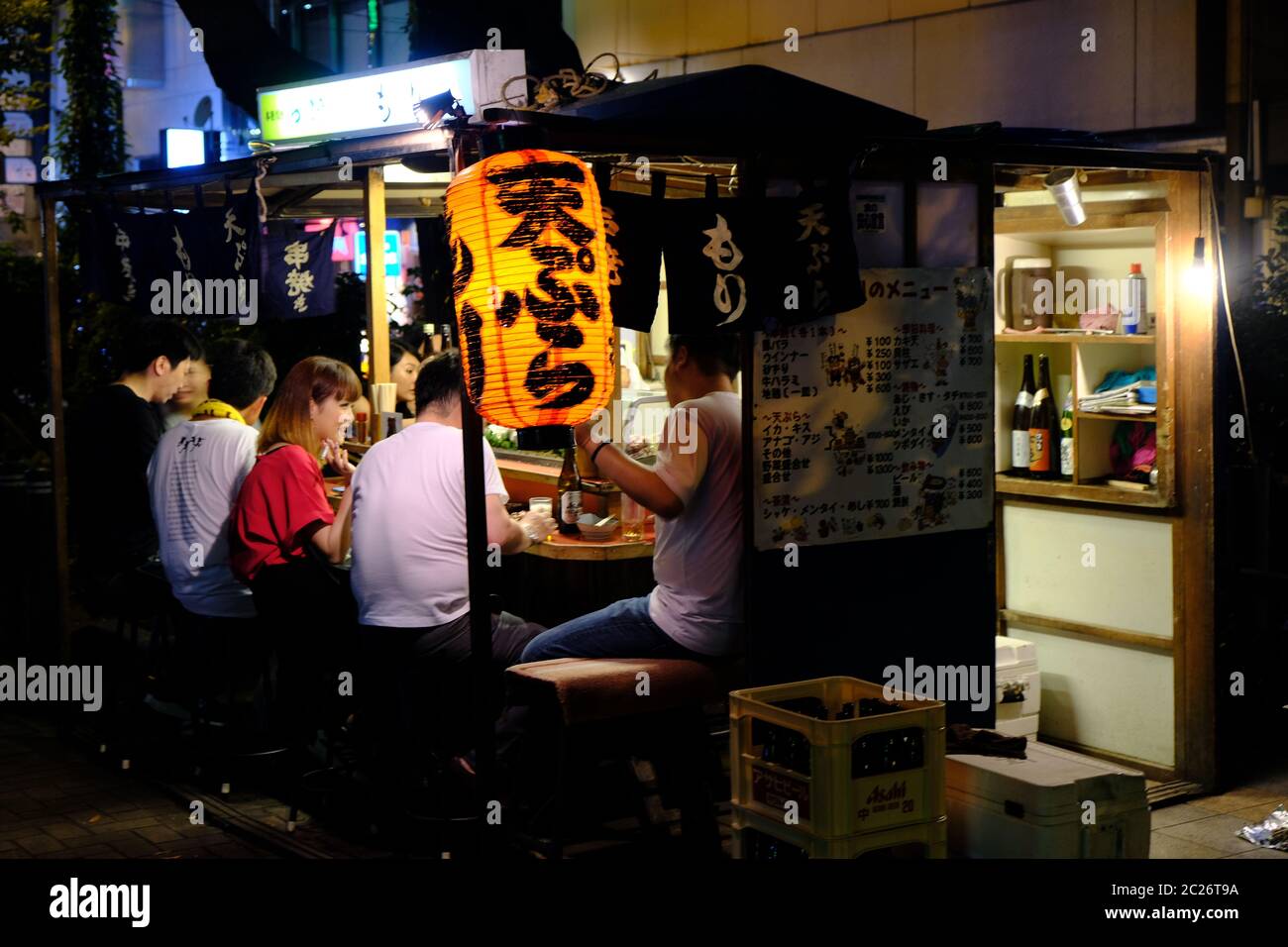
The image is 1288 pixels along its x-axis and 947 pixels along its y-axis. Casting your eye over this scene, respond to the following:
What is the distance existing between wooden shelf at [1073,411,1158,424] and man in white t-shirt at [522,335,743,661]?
2755 millimetres

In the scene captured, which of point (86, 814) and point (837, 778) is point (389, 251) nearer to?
point (86, 814)

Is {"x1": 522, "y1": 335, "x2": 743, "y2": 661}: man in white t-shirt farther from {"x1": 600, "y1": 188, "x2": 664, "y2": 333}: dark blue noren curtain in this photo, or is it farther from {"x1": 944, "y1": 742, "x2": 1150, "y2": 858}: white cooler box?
{"x1": 944, "y1": 742, "x2": 1150, "y2": 858}: white cooler box

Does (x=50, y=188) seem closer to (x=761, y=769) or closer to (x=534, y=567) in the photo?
(x=534, y=567)

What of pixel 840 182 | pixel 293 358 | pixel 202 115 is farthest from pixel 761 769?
pixel 202 115

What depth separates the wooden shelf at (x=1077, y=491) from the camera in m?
8.47

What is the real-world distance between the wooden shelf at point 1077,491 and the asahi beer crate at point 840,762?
2.90 metres

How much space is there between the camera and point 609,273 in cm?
635

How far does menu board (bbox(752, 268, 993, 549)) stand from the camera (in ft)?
22.6

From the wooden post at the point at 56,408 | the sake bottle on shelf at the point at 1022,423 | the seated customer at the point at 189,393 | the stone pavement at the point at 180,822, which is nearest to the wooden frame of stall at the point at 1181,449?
the stone pavement at the point at 180,822

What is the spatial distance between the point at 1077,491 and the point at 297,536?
4.49m

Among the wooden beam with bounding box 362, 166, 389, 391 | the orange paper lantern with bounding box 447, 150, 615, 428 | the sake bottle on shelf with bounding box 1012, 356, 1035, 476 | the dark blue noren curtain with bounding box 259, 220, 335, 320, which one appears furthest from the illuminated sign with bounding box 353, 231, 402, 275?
the orange paper lantern with bounding box 447, 150, 615, 428

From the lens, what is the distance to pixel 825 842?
18.7 ft

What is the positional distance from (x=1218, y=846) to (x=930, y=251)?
10.7ft

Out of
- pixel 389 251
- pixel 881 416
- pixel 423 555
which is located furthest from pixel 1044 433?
pixel 389 251
